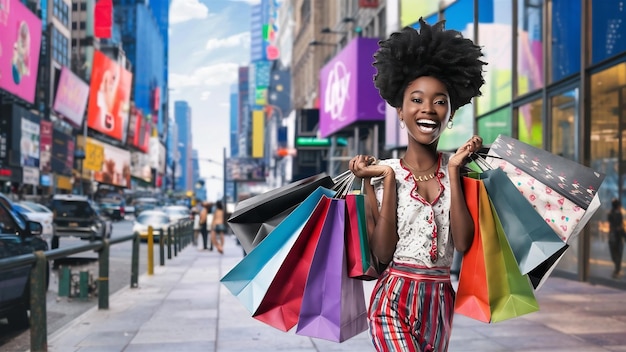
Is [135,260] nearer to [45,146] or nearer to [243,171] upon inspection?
[45,146]

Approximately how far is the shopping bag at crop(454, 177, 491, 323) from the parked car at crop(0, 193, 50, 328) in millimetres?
4693

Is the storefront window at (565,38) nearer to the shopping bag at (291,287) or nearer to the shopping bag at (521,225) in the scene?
the shopping bag at (521,225)

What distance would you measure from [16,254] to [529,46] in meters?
12.4

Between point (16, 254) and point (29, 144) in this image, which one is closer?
point (16, 254)

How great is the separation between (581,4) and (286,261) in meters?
12.6

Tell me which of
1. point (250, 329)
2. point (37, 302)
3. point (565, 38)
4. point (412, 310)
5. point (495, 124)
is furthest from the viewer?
point (495, 124)

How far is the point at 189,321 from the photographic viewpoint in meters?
9.44

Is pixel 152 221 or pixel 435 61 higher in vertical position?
pixel 435 61

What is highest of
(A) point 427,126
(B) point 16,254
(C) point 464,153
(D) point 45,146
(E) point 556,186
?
(D) point 45,146

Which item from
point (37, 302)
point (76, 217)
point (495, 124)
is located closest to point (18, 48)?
point (76, 217)

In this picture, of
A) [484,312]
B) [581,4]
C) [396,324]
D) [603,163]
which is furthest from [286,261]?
[581,4]

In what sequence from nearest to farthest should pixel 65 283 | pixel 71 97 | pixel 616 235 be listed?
pixel 65 283 → pixel 616 235 → pixel 71 97

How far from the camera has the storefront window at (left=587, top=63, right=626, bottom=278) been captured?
43.2 ft

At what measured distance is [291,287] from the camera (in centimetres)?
340
